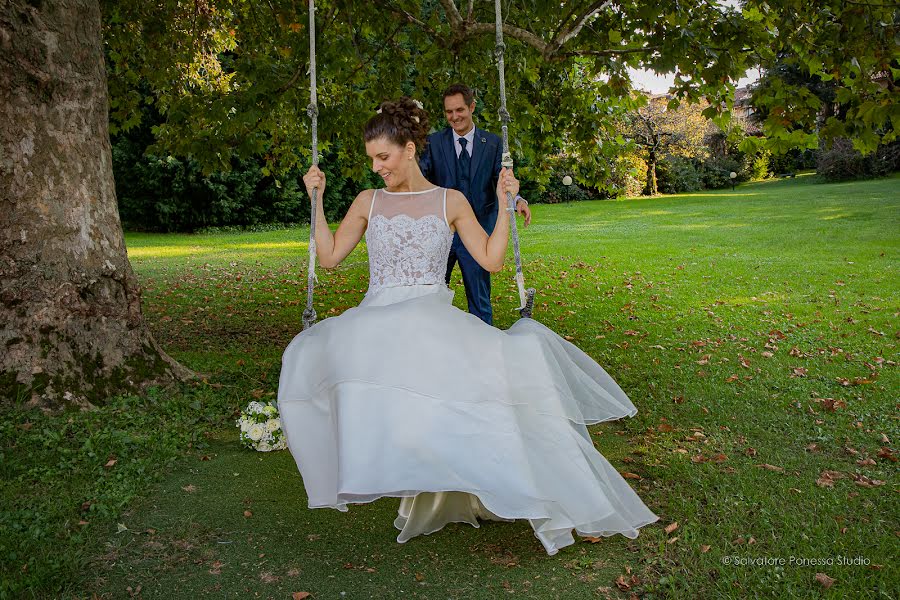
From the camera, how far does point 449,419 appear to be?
127 inches

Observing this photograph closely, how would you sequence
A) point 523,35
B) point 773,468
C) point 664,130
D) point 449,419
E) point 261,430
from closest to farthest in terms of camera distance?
point 449,419 → point 773,468 → point 261,430 → point 523,35 → point 664,130

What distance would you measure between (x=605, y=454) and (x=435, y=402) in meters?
2.19

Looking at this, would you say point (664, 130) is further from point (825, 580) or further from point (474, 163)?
point (825, 580)

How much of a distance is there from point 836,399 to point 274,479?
14.8ft

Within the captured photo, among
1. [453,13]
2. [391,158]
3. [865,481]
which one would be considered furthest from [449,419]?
[453,13]

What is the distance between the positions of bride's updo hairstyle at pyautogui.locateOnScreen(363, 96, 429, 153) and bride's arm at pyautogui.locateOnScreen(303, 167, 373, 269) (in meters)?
0.36

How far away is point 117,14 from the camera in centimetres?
873

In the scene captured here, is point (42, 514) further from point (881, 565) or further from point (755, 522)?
point (881, 565)

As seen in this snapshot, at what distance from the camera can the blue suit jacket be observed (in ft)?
19.1

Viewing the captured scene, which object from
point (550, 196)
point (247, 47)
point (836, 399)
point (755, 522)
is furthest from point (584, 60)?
point (550, 196)

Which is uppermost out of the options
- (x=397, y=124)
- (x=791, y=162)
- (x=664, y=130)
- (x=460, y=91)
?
(x=664, y=130)

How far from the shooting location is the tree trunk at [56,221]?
16.9 ft

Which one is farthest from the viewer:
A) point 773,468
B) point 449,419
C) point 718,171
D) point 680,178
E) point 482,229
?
point 718,171

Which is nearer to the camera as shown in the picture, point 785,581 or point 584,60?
point 785,581
